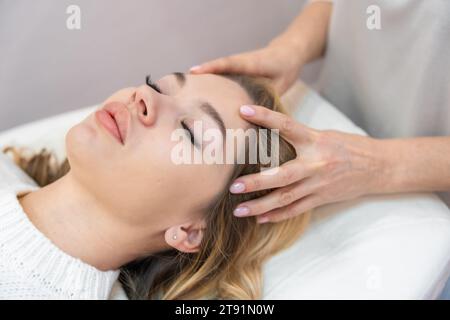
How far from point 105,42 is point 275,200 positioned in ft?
3.38

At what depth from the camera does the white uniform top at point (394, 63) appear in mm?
925

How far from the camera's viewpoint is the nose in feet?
2.93

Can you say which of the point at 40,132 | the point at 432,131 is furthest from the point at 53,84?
the point at 432,131

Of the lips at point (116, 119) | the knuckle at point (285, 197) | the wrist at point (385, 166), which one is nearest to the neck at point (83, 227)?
the lips at point (116, 119)

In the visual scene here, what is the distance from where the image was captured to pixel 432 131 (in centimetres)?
105

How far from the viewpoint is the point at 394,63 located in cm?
104

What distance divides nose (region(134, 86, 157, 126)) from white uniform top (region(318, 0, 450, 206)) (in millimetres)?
499

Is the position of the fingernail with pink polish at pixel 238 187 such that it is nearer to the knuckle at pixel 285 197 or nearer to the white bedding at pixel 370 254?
the knuckle at pixel 285 197

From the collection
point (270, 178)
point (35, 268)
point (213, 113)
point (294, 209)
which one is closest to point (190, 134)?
point (213, 113)

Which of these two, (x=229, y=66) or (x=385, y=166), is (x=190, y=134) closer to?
(x=229, y=66)

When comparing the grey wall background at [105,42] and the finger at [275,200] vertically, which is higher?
the grey wall background at [105,42]

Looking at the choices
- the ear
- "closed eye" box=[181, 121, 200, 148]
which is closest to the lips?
"closed eye" box=[181, 121, 200, 148]

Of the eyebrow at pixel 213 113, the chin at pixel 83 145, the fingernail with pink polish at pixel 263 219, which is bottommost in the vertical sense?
the fingernail with pink polish at pixel 263 219
